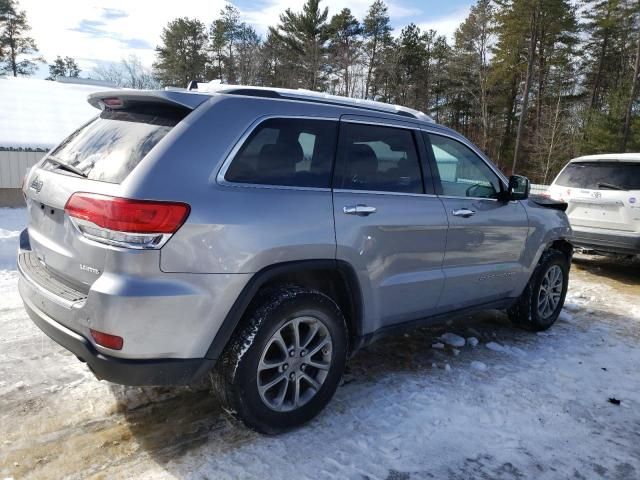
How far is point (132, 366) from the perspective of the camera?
2.46 metres

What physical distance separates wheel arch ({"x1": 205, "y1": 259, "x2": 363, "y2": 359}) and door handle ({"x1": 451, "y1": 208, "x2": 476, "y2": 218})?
3.61ft

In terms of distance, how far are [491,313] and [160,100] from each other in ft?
14.2

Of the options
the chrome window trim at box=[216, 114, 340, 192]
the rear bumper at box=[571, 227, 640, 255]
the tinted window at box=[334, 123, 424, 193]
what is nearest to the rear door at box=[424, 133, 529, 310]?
the tinted window at box=[334, 123, 424, 193]

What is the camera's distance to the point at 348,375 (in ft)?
12.6

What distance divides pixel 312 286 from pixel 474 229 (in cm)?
153

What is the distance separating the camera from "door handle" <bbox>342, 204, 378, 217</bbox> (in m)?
3.11

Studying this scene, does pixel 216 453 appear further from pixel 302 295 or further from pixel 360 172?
pixel 360 172

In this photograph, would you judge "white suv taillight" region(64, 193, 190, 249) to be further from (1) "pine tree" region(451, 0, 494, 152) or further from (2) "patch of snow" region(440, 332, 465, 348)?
(1) "pine tree" region(451, 0, 494, 152)

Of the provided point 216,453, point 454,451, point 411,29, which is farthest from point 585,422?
point 411,29

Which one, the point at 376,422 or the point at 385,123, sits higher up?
the point at 385,123

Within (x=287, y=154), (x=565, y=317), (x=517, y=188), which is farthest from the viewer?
(x=565, y=317)

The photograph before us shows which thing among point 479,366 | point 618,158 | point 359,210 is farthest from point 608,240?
point 359,210

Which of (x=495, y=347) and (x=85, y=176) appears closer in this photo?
(x=85, y=176)

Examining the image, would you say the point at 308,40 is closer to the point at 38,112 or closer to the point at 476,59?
the point at 476,59
